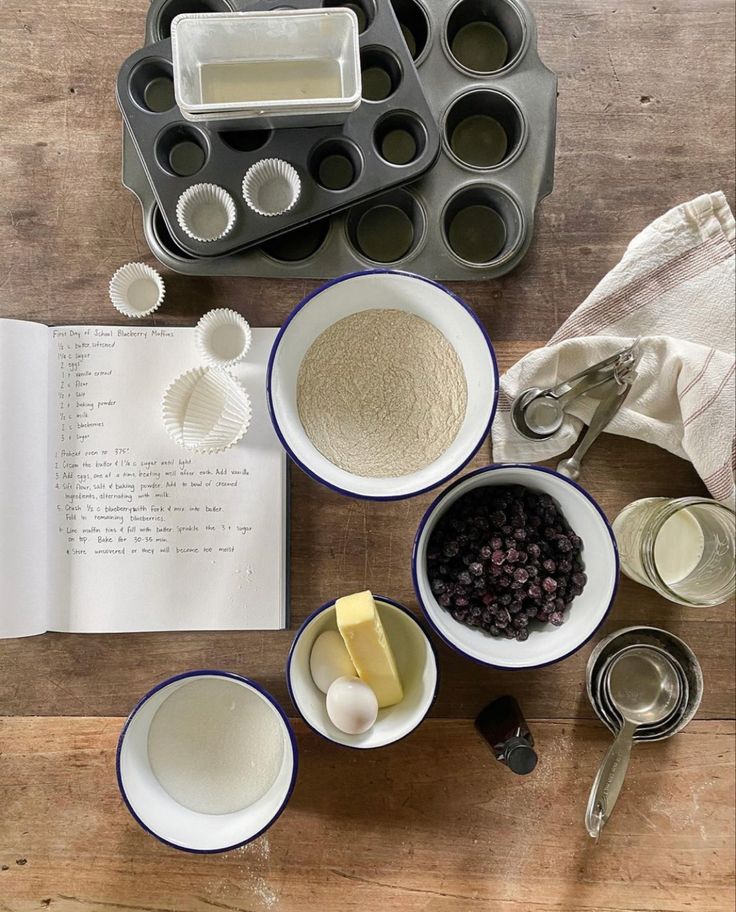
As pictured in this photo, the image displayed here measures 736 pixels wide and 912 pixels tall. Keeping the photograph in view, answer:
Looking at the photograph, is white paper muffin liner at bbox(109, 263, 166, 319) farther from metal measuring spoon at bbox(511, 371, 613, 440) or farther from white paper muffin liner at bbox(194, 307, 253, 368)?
metal measuring spoon at bbox(511, 371, 613, 440)

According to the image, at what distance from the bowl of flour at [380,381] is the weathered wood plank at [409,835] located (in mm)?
326

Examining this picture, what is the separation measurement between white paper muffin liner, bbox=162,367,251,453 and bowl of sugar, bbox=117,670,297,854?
0.81 feet

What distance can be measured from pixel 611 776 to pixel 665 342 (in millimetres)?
479

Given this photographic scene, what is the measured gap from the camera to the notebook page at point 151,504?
767 millimetres

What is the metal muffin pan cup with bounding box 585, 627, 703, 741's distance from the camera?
2.42 ft

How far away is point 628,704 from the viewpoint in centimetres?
76

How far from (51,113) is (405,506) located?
24.5 inches

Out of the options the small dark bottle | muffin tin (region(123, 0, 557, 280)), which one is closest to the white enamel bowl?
the small dark bottle

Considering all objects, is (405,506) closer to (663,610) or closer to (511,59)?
(663,610)

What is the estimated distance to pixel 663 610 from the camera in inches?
31.0

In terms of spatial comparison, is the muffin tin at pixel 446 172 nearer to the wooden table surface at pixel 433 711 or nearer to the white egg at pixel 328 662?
the wooden table surface at pixel 433 711

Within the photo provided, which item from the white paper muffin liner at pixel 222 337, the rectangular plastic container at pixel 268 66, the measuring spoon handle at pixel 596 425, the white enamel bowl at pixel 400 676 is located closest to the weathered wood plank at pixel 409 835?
the white enamel bowl at pixel 400 676

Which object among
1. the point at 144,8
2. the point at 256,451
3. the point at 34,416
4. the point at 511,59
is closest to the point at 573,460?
the point at 256,451

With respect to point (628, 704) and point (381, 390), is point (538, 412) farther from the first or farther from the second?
point (628, 704)
